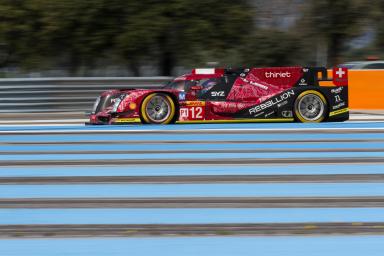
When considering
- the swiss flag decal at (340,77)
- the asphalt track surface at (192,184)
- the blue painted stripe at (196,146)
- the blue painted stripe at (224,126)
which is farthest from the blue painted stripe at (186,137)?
the swiss flag decal at (340,77)

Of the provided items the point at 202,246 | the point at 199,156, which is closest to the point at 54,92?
the point at 199,156

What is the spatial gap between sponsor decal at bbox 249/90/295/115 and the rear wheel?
1.47 meters

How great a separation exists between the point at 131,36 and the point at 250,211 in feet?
51.7

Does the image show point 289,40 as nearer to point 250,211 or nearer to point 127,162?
point 127,162

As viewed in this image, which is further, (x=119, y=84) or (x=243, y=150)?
(x=119, y=84)

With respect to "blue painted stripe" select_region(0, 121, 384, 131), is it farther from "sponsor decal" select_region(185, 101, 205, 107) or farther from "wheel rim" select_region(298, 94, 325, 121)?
"sponsor decal" select_region(185, 101, 205, 107)

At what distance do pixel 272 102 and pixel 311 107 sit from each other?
2.58 feet

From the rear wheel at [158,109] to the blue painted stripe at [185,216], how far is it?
667cm

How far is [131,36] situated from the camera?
67.9 feet

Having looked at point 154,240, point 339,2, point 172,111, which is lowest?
point 154,240

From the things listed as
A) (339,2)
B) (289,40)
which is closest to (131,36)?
(289,40)

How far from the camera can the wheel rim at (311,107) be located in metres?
12.5

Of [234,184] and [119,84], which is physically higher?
[119,84]

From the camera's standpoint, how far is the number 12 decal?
12.3 meters
